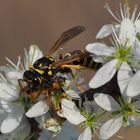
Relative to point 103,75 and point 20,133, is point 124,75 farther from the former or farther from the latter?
point 20,133

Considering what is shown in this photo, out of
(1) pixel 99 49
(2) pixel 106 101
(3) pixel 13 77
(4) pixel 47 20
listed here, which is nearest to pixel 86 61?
(1) pixel 99 49

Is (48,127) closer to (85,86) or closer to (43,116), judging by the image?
(43,116)

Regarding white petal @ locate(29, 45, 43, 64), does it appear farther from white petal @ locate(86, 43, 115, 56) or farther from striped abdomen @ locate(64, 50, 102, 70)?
white petal @ locate(86, 43, 115, 56)

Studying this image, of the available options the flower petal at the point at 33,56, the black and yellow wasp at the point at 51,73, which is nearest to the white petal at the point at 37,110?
the black and yellow wasp at the point at 51,73

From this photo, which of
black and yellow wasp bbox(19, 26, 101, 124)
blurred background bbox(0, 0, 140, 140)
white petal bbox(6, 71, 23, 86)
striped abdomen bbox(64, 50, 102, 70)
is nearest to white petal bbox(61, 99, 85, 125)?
black and yellow wasp bbox(19, 26, 101, 124)

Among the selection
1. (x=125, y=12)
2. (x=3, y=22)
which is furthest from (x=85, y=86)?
(x=3, y=22)
